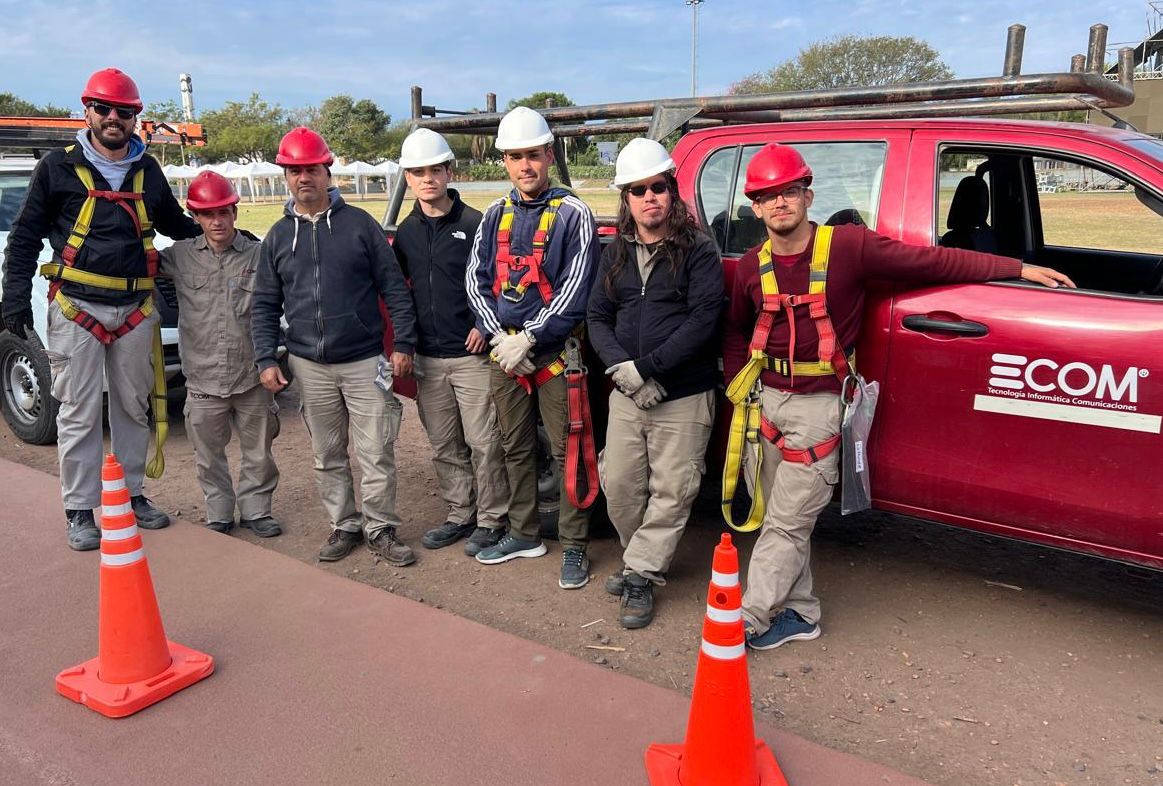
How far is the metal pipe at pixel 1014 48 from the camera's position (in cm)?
344

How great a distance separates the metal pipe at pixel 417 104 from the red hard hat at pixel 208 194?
1.29m

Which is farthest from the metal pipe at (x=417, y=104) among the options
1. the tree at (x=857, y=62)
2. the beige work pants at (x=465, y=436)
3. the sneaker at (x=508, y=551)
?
the tree at (x=857, y=62)

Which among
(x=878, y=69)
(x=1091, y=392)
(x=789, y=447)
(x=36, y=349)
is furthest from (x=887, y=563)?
(x=878, y=69)

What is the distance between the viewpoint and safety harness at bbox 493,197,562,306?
3711 millimetres

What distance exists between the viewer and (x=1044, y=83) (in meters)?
3.33

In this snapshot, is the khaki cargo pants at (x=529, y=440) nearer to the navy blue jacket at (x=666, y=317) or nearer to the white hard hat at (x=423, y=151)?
the navy blue jacket at (x=666, y=317)

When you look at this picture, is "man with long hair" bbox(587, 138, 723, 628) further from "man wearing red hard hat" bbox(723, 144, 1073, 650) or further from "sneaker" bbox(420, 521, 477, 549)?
"sneaker" bbox(420, 521, 477, 549)

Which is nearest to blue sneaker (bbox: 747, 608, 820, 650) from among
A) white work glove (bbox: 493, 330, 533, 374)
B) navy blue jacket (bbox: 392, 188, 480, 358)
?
white work glove (bbox: 493, 330, 533, 374)

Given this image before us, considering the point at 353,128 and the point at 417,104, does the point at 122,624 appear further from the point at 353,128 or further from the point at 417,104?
the point at 353,128

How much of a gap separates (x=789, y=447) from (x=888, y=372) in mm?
464

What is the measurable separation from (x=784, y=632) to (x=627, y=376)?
3.74 feet

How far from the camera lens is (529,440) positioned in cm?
404

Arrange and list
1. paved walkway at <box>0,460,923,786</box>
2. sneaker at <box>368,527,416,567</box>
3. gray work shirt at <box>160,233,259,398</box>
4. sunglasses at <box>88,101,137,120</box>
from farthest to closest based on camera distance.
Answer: gray work shirt at <box>160,233,259,398</box> → sneaker at <box>368,527,416,567</box> → sunglasses at <box>88,101,137,120</box> → paved walkway at <box>0,460,923,786</box>

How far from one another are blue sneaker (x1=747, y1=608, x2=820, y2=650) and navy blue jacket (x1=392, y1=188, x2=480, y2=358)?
71.0 inches
